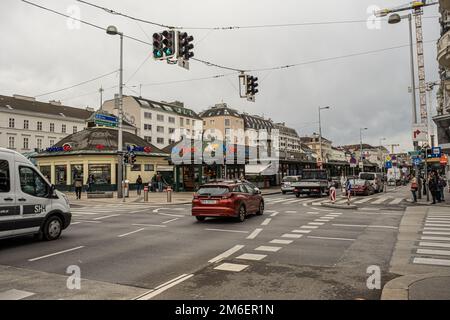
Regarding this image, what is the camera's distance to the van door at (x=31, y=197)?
30.9ft

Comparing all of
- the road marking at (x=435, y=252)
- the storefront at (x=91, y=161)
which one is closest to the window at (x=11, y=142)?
the storefront at (x=91, y=161)

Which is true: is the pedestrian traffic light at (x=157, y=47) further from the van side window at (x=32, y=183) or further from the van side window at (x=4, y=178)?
the van side window at (x=4, y=178)

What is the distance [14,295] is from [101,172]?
3411 cm

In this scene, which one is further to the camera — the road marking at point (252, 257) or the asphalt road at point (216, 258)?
the road marking at point (252, 257)

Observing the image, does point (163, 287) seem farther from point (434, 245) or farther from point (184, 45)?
point (184, 45)

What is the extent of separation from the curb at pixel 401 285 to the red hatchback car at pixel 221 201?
814 centimetres

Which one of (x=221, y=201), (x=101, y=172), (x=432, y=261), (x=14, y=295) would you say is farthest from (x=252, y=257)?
(x=101, y=172)

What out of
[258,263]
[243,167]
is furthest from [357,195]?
[258,263]

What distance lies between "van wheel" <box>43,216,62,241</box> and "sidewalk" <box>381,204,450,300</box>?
28.4ft

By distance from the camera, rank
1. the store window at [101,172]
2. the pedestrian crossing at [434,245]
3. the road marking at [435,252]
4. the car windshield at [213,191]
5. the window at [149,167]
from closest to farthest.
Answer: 1. the pedestrian crossing at [434,245]
2. the road marking at [435,252]
3. the car windshield at [213,191]
4. the store window at [101,172]
5. the window at [149,167]

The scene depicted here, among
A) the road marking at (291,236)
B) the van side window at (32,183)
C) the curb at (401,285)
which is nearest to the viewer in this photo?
the curb at (401,285)

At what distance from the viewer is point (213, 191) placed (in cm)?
1406

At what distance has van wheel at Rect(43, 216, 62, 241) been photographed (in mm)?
10127

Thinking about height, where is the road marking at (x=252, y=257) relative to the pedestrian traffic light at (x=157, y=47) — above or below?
below
